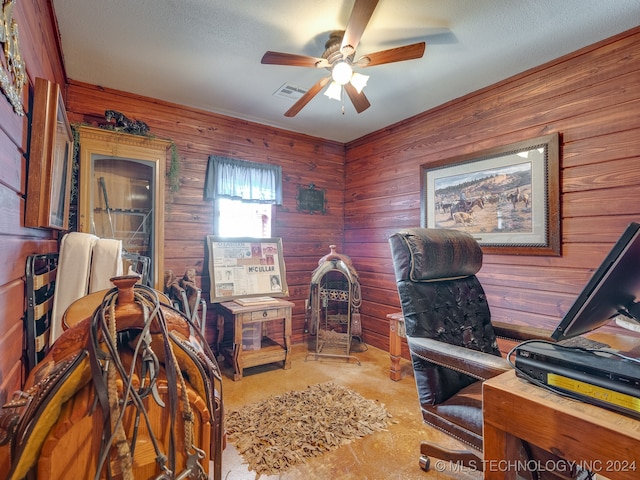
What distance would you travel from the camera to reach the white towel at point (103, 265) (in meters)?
1.59

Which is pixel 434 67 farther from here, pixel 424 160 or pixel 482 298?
pixel 482 298

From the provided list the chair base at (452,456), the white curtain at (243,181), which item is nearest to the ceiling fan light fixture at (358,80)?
the white curtain at (243,181)

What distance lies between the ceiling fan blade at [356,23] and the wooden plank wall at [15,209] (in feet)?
4.29

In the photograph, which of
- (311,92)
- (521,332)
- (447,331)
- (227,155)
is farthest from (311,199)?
(521,332)

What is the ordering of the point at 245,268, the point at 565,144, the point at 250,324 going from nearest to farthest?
the point at 565,144 < the point at 250,324 < the point at 245,268

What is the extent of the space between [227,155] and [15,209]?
2.23 m

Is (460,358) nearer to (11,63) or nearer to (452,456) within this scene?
(452,456)

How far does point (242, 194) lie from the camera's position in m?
3.29

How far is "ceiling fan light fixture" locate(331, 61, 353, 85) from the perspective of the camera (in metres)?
1.91

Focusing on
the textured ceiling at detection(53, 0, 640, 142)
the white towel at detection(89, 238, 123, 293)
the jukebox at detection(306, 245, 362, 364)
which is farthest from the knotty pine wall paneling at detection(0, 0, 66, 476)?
the jukebox at detection(306, 245, 362, 364)

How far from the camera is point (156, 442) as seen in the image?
2.31 feet

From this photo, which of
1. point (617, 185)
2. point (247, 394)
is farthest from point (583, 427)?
point (247, 394)

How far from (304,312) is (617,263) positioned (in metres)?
3.16

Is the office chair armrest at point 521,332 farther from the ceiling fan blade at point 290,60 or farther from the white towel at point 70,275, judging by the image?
the white towel at point 70,275
